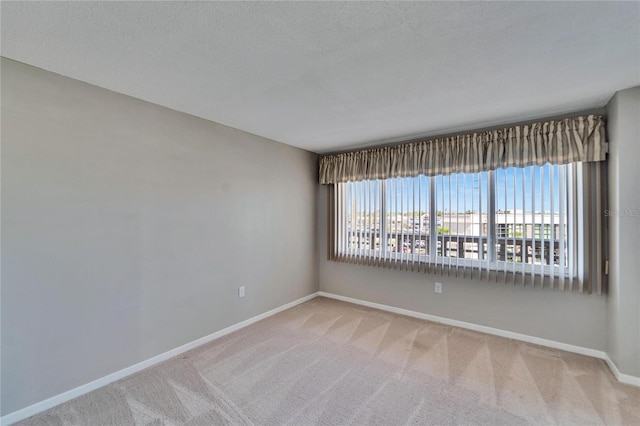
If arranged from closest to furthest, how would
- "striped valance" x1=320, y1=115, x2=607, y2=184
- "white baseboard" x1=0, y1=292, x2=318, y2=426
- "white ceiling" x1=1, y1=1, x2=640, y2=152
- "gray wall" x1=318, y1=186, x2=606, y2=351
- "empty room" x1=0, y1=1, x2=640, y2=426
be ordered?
"white ceiling" x1=1, y1=1, x2=640, y2=152
"empty room" x1=0, y1=1, x2=640, y2=426
"white baseboard" x1=0, y1=292, x2=318, y2=426
"striped valance" x1=320, y1=115, x2=607, y2=184
"gray wall" x1=318, y1=186, x2=606, y2=351

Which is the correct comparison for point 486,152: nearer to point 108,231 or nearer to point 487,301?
point 487,301

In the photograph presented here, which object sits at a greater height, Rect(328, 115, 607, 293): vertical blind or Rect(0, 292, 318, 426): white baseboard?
Rect(328, 115, 607, 293): vertical blind

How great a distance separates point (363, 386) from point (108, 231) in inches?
93.9

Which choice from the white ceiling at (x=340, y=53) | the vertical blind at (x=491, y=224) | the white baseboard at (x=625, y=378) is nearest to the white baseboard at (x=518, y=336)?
the white baseboard at (x=625, y=378)

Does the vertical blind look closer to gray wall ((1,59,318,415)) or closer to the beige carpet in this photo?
the beige carpet

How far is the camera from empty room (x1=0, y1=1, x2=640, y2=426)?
60.9 inches

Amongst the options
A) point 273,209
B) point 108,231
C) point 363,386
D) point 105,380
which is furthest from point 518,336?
point 108,231

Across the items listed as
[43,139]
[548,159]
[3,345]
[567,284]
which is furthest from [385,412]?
[43,139]

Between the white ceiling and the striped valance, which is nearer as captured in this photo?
the white ceiling

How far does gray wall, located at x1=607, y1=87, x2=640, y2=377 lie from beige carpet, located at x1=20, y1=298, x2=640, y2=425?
12.0 inches

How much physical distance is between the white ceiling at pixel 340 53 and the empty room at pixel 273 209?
0.02 m

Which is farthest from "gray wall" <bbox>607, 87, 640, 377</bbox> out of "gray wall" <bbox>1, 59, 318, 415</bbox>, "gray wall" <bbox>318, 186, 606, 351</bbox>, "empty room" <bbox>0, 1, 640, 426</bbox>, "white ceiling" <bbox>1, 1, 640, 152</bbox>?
"gray wall" <bbox>1, 59, 318, 415</bbox>

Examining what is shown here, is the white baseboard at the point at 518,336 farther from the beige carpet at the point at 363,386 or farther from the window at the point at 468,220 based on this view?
the window at the point at 468,220

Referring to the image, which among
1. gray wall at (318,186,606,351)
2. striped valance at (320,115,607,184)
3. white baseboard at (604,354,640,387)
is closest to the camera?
white baseboard at (604,354,640,387)
